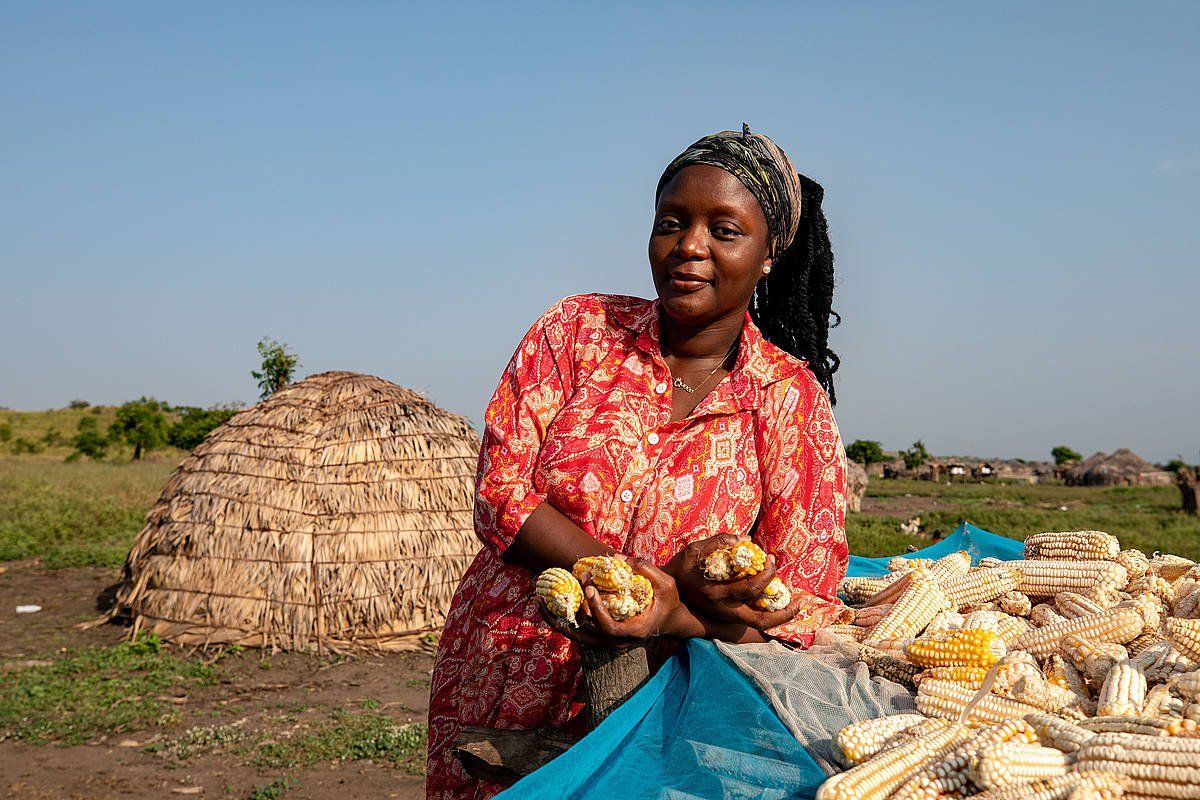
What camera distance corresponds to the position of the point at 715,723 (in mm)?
2014

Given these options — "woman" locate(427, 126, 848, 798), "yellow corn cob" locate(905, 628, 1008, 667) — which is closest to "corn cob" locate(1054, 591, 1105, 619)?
"yellow corn cob" locate(905, 628, 1008, 667)

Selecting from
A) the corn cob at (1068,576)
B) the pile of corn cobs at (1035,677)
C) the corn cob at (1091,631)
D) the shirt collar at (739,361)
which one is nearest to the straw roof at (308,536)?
the pile of corn cobs at (1035,677)

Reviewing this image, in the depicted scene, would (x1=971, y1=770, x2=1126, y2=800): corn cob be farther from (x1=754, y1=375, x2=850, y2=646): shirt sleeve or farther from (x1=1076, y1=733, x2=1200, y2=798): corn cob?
(x1=754, y1=375, x2=850, y2=646): shirt sleeve

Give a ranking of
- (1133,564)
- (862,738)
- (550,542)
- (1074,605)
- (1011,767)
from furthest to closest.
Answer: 1. (1133,564)
2. (1074,605)
3. (550,542)
4. (862,738)
5. (1011,767)

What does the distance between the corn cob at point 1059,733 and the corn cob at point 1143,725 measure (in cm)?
5

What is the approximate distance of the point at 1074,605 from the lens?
2.92 m

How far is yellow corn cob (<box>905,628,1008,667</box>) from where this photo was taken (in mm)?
2242

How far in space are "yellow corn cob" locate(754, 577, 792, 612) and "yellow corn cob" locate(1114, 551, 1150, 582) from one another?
1.84 m

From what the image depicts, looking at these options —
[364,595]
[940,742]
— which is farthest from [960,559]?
[364,595]

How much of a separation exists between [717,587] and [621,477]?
0.43 meters

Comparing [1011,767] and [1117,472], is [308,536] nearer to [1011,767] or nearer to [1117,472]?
[1011,767]

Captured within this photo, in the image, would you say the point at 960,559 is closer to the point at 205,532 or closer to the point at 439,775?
the point at 439,775

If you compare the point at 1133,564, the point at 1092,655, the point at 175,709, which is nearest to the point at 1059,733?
the point at 1092,655

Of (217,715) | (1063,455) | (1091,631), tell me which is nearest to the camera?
(1091,631)
